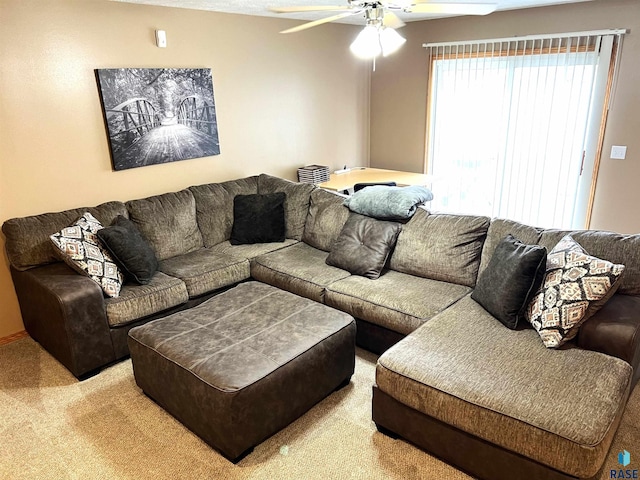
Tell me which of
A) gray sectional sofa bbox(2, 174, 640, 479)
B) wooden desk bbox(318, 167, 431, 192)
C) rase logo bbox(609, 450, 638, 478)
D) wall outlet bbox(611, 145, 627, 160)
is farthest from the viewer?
wooden desk bbox(318, 167, 431, 192)

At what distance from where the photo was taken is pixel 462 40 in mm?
4699

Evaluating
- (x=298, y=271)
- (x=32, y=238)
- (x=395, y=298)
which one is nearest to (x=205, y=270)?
(x=298, y=271)

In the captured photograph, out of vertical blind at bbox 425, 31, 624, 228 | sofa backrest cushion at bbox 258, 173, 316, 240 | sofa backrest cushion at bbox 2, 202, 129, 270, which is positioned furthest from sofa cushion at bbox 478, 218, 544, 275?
sofa backrest cushion at bbox 2, 202, 129, 270

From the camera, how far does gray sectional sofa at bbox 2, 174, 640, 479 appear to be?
1.86 m

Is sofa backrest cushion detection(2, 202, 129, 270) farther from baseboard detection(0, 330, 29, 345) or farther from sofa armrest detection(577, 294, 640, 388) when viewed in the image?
sofa armrest detection(577, 294, 640, 388)

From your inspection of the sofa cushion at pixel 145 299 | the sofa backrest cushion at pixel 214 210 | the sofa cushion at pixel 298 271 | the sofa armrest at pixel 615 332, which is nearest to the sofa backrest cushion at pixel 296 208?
the sofa cushion at pixel 298 271

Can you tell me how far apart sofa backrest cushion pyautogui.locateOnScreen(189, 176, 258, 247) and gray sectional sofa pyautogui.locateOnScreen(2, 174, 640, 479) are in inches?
0.4

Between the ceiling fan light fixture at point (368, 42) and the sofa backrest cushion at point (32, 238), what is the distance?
7.51 ft

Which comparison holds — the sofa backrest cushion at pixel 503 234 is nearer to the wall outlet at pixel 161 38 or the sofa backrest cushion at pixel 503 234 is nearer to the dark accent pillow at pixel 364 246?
the dark accent pillow at pixel 364 246

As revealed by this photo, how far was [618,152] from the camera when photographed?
404cm

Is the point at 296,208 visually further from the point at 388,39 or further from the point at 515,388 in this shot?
the point at 515,388

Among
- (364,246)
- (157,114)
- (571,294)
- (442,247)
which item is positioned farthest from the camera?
(157,114)

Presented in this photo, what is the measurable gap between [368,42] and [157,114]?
207 cm

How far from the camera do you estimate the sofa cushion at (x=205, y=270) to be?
332 cm
